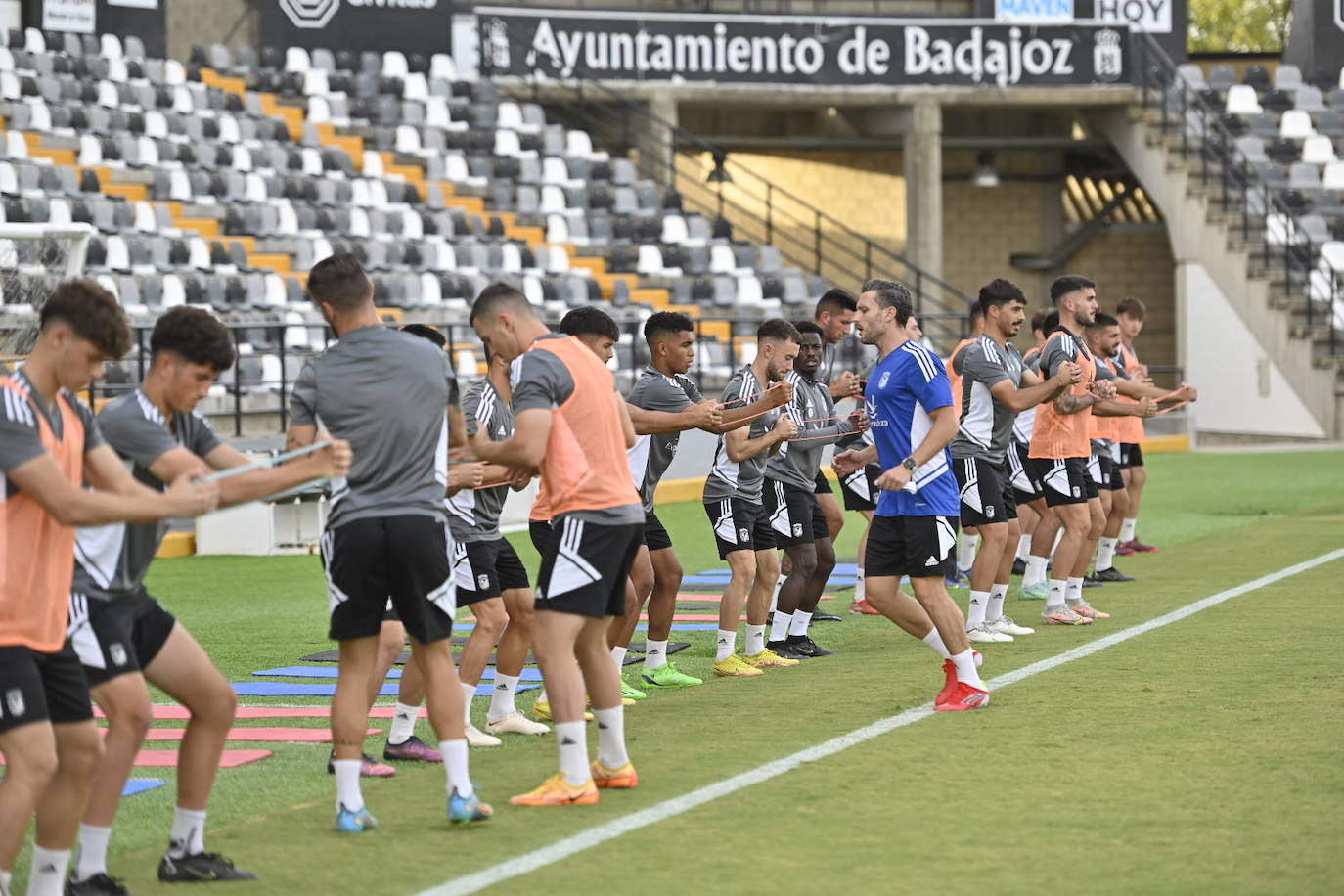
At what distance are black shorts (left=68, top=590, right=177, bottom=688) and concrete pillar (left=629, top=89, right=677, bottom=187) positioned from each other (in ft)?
85.0

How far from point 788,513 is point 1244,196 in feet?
75.3

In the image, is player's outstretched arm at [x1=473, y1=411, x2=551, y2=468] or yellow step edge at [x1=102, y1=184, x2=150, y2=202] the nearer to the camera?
player's outstretched arm at [x1=473, y1=411, x2=551, y2=468]

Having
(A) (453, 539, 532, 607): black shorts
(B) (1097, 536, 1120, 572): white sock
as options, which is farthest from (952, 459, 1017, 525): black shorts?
(A) (453, 539, 532, 607): black shorts

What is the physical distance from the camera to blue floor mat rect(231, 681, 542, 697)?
10.1 m

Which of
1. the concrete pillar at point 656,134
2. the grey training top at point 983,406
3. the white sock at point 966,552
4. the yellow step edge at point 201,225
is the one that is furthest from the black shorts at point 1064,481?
the concrete pillar at point 656,134

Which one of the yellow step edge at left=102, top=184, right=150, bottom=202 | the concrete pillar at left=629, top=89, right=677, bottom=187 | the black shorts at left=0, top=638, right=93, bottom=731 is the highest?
the concrete pillar at left=629, top=89, right=677, bottom=187

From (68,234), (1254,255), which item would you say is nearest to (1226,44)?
(1254,255)

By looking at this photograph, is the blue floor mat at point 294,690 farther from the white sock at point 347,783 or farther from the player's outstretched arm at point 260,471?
the player's outstretched arm at point 260,471

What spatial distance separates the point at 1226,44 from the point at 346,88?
33263mm

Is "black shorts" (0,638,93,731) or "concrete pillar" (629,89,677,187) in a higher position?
"concrete pillar" (629,89,677,187)

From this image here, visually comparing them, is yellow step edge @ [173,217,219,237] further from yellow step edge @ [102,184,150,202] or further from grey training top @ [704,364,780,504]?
grey training top @ [704,364,780,504]

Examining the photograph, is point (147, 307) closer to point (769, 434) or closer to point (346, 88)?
point (346, 88)

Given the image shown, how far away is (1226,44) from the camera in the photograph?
55594mm

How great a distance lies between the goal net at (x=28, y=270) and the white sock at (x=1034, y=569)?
22.4ft
